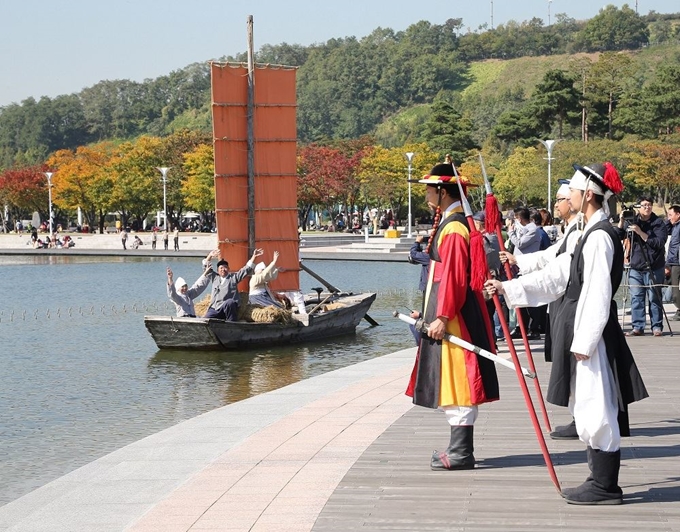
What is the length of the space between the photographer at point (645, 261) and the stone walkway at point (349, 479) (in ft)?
15.3

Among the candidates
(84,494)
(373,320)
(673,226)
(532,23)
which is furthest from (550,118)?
(532,23)

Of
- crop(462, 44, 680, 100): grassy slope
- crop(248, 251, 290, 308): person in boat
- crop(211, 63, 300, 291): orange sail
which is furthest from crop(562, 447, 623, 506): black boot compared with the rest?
crop(462, 44, 680, 100): grassy slope

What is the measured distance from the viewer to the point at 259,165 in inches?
805

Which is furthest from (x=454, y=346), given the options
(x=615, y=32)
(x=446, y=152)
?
(x=615, y=32)

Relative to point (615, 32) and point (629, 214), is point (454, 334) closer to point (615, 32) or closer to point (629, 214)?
point (629, 214)

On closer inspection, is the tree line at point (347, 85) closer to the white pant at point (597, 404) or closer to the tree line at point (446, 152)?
the tree line at point (446, 152)

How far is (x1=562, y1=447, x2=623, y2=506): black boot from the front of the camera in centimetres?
544

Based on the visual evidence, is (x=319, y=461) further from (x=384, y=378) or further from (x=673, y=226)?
(x=673, y=226)

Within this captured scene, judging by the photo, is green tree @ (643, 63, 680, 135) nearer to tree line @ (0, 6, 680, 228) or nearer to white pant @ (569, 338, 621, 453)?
tree line @ (0, 6, 680, 228)

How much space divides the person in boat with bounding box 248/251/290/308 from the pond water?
0.99m

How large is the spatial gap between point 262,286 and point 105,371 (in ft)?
11.6

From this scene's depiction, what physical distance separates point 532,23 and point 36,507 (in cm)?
19535

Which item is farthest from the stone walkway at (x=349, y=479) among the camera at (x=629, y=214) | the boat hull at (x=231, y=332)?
the boat hull at (x=231, y=332)

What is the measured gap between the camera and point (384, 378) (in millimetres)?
10539
